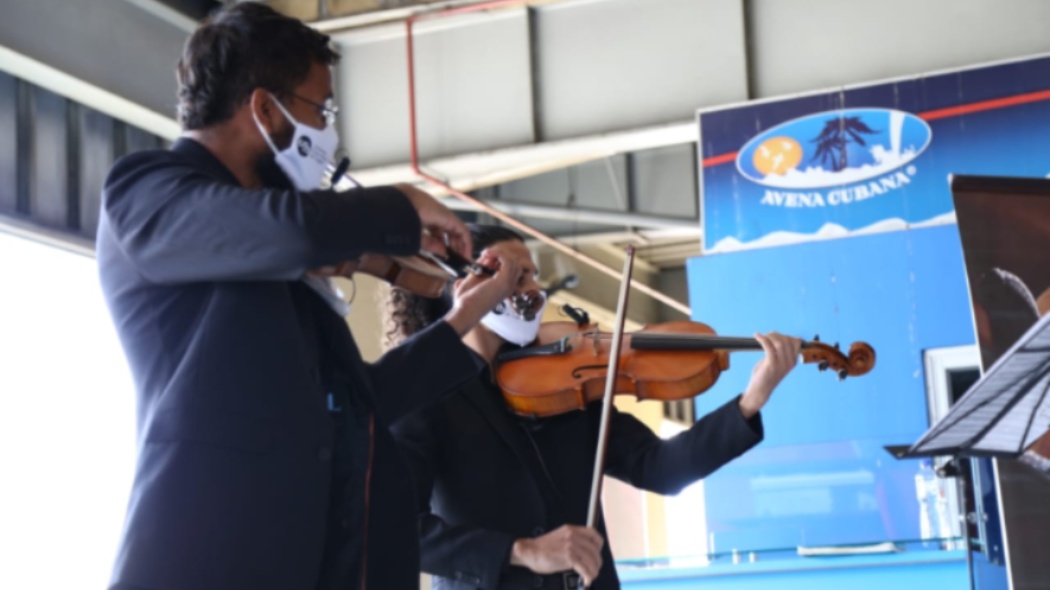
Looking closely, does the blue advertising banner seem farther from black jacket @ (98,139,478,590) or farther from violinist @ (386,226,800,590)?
black jacket @ (98,139,478,590)

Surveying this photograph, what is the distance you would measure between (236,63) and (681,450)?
4.27 feet

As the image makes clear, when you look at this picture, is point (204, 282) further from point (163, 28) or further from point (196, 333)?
point (163, 28)

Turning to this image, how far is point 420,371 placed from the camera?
182cm

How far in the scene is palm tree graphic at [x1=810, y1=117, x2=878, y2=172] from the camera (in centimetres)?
551

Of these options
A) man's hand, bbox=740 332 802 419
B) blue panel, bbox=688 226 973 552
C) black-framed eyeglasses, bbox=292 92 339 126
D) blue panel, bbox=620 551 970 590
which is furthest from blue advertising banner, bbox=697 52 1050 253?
black-framed eyeglasses, bbox=292 92 339 126

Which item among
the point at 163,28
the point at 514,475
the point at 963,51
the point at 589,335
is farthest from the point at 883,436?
the point at 163,28

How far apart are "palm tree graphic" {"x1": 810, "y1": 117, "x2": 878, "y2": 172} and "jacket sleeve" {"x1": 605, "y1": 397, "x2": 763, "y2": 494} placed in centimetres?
299

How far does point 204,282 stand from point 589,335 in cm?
164

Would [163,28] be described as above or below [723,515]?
above

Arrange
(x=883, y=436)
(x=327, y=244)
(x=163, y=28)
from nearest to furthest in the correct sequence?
(x=327, y=244), (x=883, y=436), (x=163, y=28)

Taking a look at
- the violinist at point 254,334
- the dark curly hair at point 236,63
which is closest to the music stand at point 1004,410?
the violinist at point 254,334

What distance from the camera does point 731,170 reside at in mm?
5734

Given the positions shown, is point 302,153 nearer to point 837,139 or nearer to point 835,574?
point 835,574

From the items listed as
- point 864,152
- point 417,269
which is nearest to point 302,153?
point 417,269
